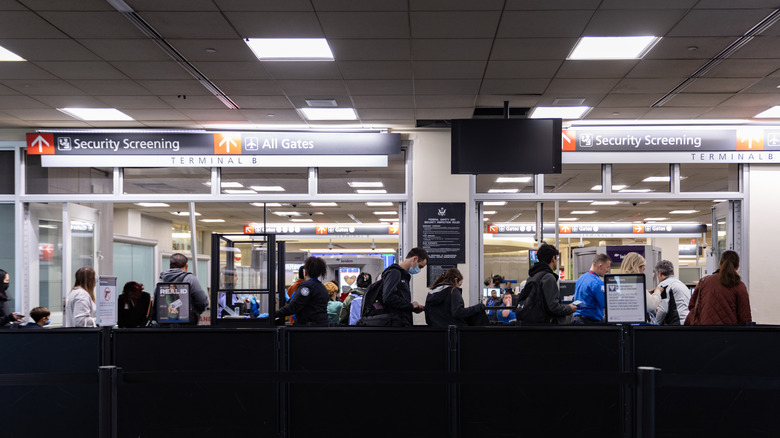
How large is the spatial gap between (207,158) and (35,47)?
315 centimetres

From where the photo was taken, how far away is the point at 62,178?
9219mm

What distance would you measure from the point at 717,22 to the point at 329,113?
4.32 meters

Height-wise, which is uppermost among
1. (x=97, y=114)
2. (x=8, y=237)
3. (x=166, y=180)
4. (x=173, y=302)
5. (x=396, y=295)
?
(x=97, y=114)

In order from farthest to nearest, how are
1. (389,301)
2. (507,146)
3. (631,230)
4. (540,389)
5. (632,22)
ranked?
(631,230)
(507,146)
(389,301)
(632,22)
(540,389)

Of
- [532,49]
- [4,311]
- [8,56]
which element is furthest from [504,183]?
[4,311]

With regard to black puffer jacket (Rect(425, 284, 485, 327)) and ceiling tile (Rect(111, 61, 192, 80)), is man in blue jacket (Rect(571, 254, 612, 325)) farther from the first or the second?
ceiling tile (Rect(111, 61, 192, 80))

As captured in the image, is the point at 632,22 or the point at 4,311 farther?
the point at 4,311

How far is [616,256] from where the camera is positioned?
11.1 metres

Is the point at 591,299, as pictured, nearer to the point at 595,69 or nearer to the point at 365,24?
the point at 595,69

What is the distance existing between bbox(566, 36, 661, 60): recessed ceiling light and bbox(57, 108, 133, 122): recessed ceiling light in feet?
17.0

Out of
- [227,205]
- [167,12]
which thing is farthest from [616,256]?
[167,12]

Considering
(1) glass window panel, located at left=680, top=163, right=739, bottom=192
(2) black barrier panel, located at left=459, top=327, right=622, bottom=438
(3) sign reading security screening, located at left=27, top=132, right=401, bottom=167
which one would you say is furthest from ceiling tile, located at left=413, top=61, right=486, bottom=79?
(1) glass window panel, located at left=680, top=163, right=739, bottom=192

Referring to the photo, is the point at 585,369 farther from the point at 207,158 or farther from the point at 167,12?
the point at 207,158

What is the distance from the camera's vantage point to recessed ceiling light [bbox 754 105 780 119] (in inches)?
319
